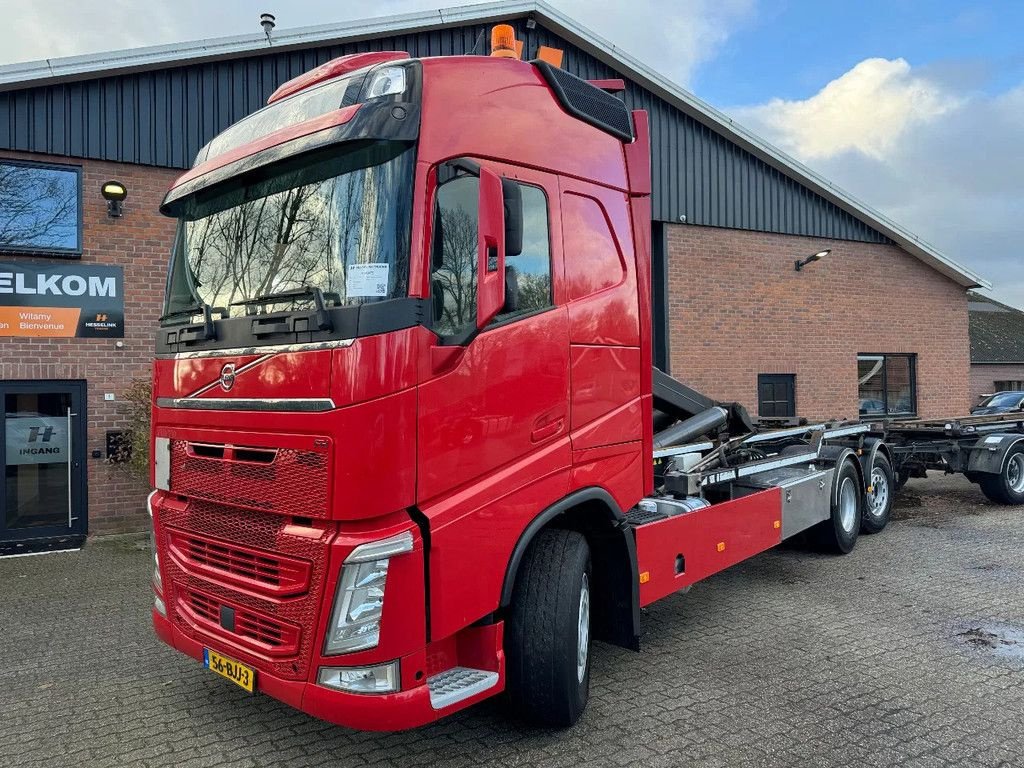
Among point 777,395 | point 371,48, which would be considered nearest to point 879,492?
point 777,395

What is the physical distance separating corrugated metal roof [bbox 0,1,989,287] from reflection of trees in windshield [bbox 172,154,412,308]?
661cm

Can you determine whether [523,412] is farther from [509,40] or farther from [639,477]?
[509,40]

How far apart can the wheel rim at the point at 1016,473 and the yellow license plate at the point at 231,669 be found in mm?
11050

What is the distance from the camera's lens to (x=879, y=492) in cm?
874

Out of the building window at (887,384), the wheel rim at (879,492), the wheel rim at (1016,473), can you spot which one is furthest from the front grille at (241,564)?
the building window at (887,384)

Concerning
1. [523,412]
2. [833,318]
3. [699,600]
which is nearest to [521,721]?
[523,412]

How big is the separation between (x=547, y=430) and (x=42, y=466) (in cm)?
775

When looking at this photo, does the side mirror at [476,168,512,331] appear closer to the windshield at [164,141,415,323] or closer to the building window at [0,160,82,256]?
the windshield at [164,141,415,323]

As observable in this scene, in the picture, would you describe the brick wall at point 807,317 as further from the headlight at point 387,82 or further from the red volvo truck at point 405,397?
the headlight at point 387,82

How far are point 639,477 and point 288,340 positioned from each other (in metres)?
2.36

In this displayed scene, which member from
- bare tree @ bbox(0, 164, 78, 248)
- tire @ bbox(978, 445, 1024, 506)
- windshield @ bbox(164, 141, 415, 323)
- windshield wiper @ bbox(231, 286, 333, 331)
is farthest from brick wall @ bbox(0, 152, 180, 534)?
tire @ bbox(978, 445, 1024, 506)

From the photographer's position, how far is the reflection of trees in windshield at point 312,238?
311 cm

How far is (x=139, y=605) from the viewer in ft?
20.6

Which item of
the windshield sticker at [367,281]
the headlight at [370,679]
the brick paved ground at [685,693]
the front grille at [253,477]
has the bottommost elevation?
the brick paved ground at [685,693]
